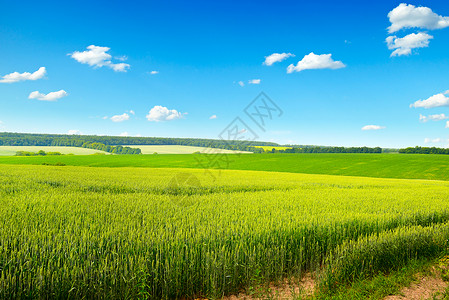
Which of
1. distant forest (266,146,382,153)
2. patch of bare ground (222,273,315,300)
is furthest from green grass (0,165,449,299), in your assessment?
distant forest (266,146,382,153)

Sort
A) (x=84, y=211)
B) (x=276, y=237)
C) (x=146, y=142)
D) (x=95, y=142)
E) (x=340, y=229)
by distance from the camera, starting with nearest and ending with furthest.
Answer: (x=276, y=237)
(x=340, y=229)
(x=84, y=211)
(x=95, y=142)
(x=146, y=142)

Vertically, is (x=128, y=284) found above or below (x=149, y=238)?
below

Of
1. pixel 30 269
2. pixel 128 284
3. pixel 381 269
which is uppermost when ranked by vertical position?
pixel 30 269

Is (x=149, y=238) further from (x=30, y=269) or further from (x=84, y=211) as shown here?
(x=84, y=211)

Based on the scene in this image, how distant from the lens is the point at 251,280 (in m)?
4.83

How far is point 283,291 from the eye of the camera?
508 cm

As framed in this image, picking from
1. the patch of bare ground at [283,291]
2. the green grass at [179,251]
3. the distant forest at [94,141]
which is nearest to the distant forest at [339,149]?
the distant forest at [94,141]

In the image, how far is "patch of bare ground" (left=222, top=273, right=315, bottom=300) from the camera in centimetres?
471

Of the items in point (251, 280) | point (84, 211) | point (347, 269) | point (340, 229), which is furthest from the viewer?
point (84, 211)

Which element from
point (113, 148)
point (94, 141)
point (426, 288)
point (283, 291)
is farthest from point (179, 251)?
point (94, 141)

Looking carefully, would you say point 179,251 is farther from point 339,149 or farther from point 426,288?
point 339,149

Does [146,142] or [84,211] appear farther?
[146,142]

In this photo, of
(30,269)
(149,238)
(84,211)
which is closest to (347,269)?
(149,238)

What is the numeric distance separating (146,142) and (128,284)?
5649 inches
